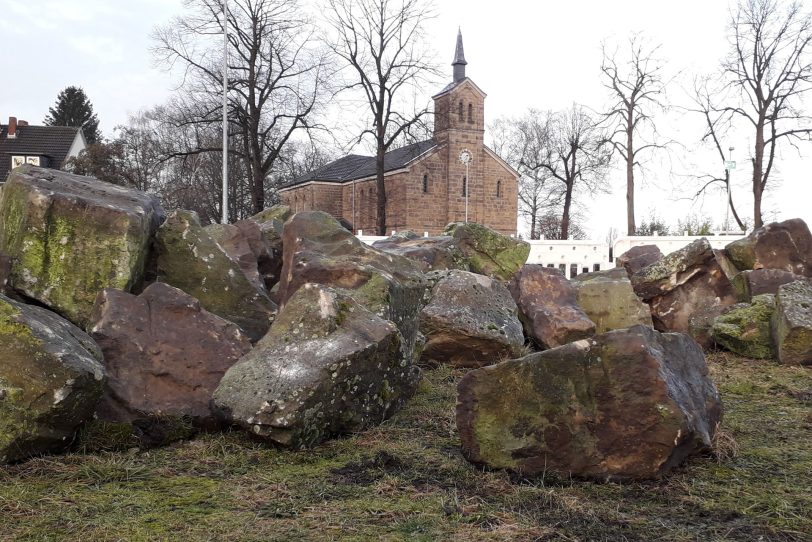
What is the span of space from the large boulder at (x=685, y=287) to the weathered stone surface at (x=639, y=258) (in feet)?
6.46

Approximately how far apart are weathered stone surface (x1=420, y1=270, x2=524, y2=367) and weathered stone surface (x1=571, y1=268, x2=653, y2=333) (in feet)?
5.89

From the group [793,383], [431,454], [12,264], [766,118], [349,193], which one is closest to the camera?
[431,454]

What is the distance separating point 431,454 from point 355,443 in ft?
1.73

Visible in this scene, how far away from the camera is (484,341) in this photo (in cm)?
731

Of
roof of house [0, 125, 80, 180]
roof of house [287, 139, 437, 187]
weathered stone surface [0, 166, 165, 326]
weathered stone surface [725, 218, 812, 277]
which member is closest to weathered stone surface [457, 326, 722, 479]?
weathered stone surface [0, 166, 165, 326]

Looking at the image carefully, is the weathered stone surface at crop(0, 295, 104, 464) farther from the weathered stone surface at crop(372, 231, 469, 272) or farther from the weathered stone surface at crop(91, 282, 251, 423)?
the weathered stone surface at crop(372, 231, 469, 272)

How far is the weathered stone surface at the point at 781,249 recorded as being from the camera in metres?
10.1

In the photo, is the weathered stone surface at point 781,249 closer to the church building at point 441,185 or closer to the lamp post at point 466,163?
the church building at point 441,185

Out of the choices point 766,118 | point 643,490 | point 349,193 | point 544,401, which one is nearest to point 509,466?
point 544,401

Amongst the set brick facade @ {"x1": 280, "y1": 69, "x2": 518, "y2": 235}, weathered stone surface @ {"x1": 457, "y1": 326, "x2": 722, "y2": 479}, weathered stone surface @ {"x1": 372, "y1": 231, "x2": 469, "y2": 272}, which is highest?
brick facade @ {"x1": 280, "y1": 69, "x2": 518, "y2": 235}

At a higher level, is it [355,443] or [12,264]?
[12,264]

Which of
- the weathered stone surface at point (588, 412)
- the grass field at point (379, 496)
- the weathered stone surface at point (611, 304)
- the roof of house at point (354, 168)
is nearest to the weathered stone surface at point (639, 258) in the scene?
the weathered stone surface at point (611, 304)

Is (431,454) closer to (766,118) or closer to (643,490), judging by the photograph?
(643,490)

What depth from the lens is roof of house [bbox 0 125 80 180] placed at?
45.3m
